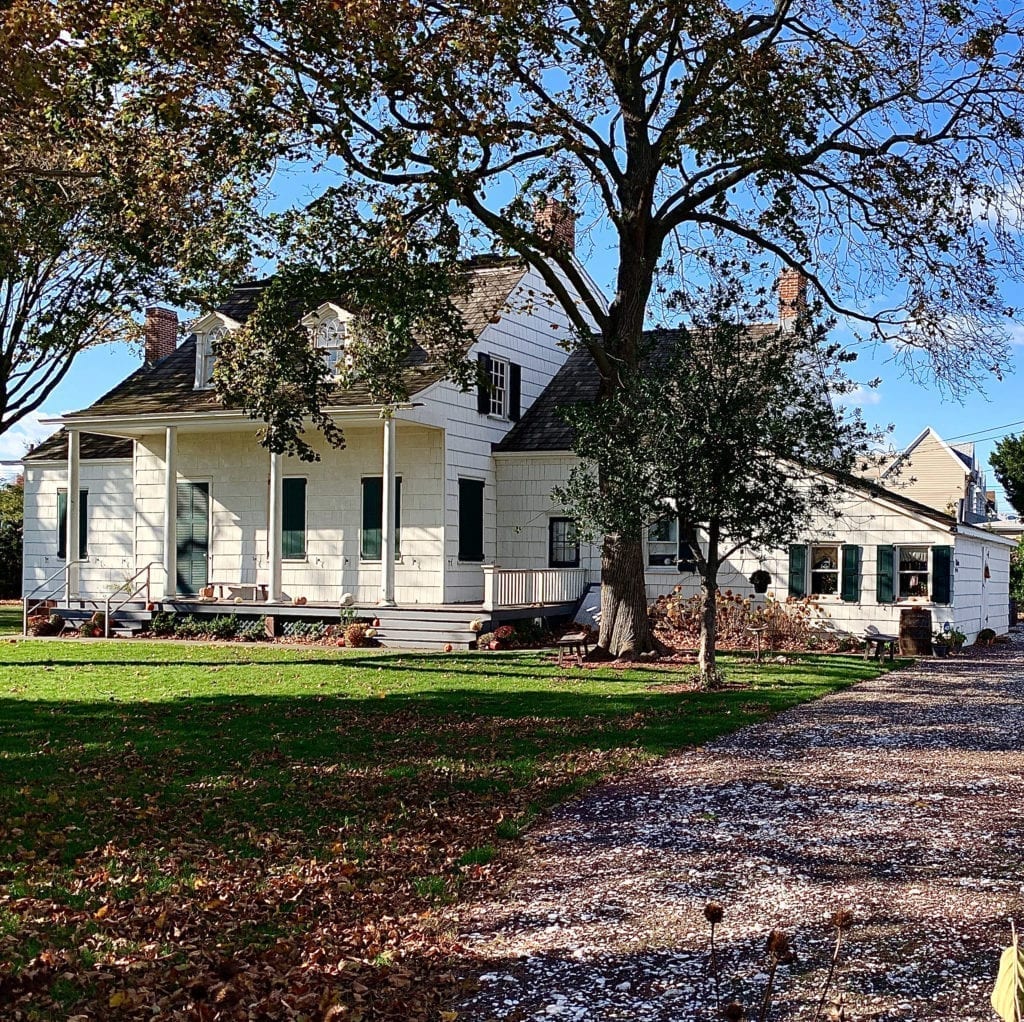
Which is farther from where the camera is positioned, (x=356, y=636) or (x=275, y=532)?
(x=275, y=532)

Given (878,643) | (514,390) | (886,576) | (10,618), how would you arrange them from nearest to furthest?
(878,643), (886,576), (514,390), (10,618)

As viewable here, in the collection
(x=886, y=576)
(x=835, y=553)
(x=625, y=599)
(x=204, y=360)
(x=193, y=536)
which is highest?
(x=204, y=360)

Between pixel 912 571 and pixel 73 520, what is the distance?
18307mm

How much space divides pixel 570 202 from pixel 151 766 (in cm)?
1235

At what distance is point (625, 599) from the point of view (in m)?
18.8

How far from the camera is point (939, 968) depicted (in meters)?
4.91

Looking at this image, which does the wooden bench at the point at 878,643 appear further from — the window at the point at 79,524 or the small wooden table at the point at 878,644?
the window at the point at 79,524

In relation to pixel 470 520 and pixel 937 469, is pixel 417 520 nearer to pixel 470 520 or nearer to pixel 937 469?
pixel 470 520

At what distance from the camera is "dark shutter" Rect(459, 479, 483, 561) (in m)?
24.3

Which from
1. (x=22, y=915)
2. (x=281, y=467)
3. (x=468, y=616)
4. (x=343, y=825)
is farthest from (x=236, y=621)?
(x=22, y=915)

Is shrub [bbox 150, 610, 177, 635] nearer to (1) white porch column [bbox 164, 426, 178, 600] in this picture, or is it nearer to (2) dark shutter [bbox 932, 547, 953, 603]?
(1) white porch column [bbox 164, 426, 178, 600]

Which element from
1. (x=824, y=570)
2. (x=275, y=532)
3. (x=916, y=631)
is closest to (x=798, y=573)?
(x=824, y=570)

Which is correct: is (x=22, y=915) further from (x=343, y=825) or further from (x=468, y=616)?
(x=468, y=616)

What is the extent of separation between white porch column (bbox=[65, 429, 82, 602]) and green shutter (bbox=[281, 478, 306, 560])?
4.82 metres
